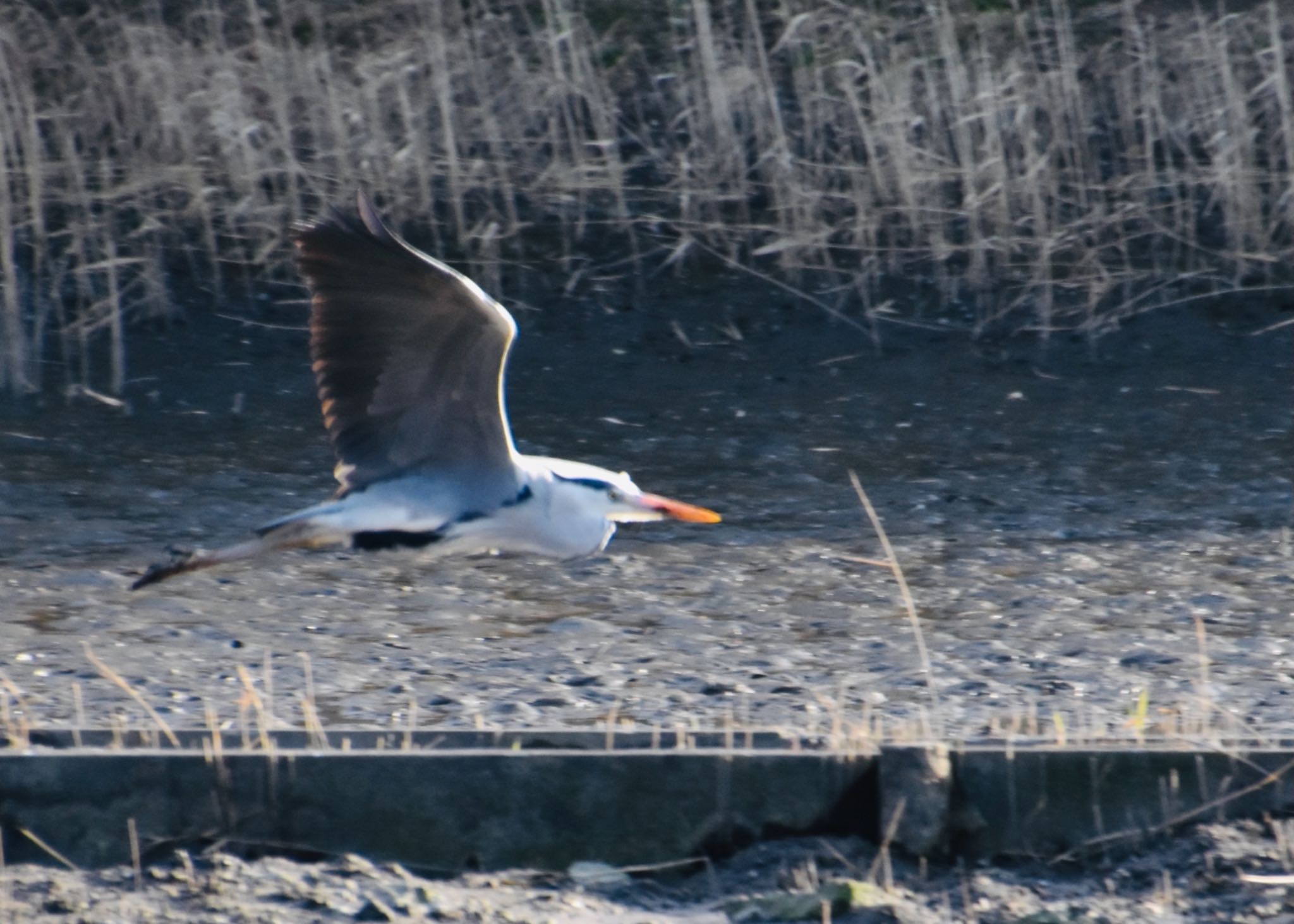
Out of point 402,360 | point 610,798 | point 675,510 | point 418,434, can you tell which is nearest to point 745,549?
point 675,510

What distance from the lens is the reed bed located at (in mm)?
7867

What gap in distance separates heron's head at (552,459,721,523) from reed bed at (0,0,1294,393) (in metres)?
3.49

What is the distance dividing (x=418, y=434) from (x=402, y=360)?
23cm

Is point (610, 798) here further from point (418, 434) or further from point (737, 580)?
point (737, 580)

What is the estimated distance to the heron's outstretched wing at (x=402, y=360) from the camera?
12.6ft

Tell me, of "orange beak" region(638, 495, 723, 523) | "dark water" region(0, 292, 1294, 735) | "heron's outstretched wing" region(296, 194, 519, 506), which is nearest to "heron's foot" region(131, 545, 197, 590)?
"dark water" region(0, 292, 1294, 735)

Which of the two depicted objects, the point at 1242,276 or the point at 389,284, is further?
the point at 1242,276

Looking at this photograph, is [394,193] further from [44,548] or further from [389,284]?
[389,284]

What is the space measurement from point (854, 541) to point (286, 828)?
2971 millimetres

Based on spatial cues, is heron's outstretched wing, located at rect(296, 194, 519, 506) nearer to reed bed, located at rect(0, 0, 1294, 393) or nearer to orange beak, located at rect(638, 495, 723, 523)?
orange beak, located at rect(638, 495, 723, 523)

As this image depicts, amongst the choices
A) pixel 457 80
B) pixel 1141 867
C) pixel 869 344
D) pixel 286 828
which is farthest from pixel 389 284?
pixel 457 80

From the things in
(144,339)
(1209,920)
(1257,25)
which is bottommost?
(1209,920)

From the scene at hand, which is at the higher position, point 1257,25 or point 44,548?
point 1257,25

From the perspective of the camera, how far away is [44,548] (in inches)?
217
